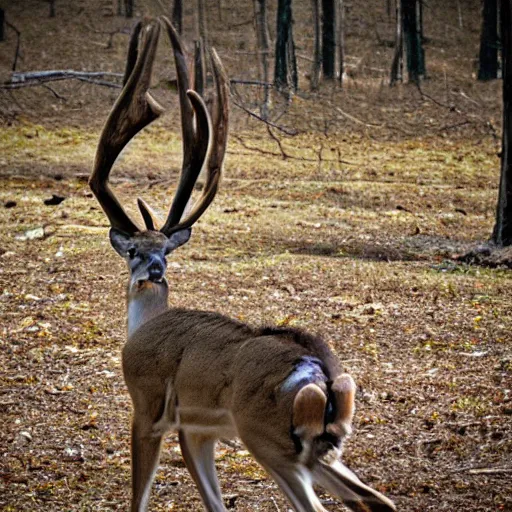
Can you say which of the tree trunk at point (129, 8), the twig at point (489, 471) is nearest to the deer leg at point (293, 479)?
the twig at point (489, 471)

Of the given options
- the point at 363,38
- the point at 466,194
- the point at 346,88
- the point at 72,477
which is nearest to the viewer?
the point at 72,477

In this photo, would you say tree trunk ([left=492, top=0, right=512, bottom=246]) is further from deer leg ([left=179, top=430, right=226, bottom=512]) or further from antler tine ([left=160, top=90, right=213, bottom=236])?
deer leg ([left=179, top=430, right=226, bottom=512])

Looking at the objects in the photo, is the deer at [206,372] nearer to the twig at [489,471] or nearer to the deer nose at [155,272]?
the deer nose at [155,272]

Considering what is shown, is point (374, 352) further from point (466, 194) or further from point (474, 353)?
point (466, 194)

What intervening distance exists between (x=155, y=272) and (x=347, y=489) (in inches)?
77.4

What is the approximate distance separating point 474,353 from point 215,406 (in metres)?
3.80

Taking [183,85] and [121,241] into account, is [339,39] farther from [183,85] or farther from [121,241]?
[121,241]

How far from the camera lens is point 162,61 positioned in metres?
31.5

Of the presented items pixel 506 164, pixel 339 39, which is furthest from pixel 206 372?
pixel 339 39

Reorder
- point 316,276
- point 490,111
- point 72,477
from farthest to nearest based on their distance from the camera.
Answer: point 490,111, point 316,276, point 72,477

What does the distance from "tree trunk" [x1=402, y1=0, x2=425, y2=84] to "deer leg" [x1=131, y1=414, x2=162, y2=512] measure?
2514cm

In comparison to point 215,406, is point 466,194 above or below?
below

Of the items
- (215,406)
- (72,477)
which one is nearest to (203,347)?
(215,406)

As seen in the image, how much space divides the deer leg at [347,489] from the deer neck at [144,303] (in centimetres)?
174
